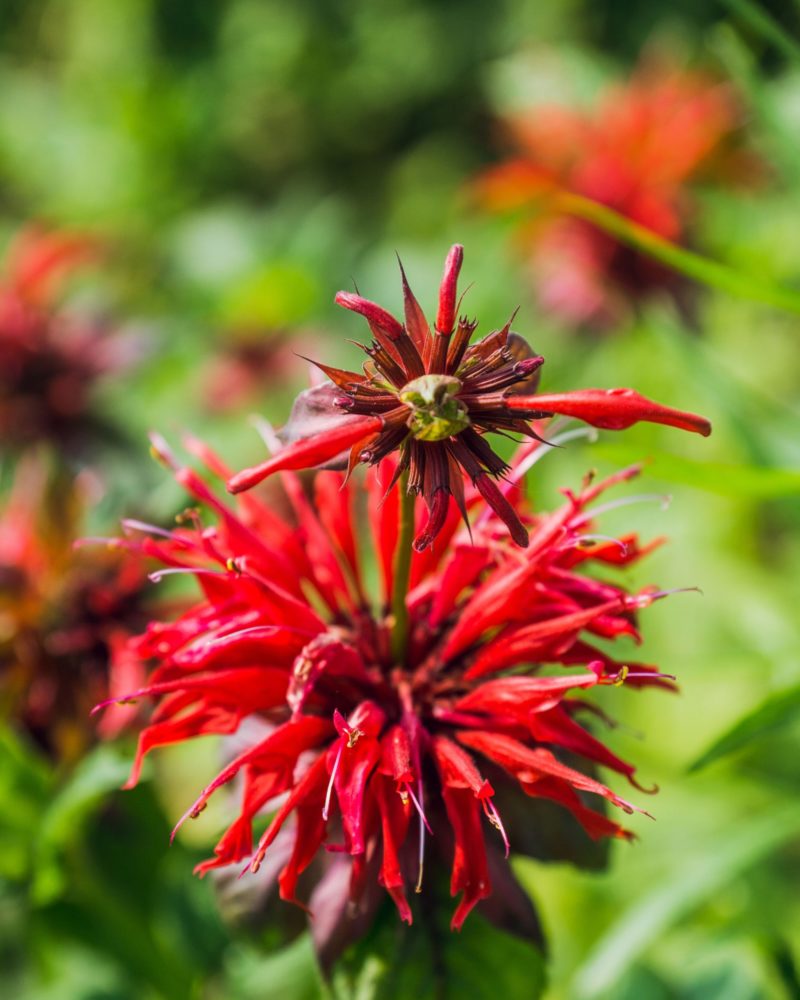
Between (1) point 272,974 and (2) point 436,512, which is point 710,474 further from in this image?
(1) point 272,974

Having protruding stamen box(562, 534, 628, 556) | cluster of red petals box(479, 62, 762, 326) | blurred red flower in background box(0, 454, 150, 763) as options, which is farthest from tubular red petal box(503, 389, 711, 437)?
cluster of red petals box(479, 62, 762, 326)

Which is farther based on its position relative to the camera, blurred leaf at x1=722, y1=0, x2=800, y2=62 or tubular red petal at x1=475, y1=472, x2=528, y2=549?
blurred leaf at x1=722, y1=0, x2=800, y2=62

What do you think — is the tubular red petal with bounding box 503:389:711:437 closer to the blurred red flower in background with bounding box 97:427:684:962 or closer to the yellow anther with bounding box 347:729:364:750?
the blurred red flower in background with bounding box 97:427:684:962

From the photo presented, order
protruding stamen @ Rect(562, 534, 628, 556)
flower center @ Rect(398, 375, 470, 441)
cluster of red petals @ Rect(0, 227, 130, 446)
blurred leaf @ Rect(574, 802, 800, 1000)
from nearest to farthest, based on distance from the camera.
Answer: flower center @ Rect(398, 375, 470, 441)
protruding stamen @ Rect(562, 534, 628, 556)
blurred leaf @ Rect(574, 802, 800, 1000)
cluster of red petals @ Rect(0, 227, 130, 446)

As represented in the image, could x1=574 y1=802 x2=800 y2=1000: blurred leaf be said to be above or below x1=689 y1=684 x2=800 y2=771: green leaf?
below

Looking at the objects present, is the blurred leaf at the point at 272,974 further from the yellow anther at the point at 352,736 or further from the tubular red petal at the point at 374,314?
the tubular red petal at the point at 374,314

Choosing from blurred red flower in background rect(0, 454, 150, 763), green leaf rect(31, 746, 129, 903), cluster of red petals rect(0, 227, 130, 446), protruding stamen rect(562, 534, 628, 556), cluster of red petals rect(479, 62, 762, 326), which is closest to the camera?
protruding stamen rect(562, 534, 628, 556)

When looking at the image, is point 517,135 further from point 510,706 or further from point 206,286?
point 510,706

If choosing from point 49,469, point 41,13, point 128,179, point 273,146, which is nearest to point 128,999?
point 49,469
